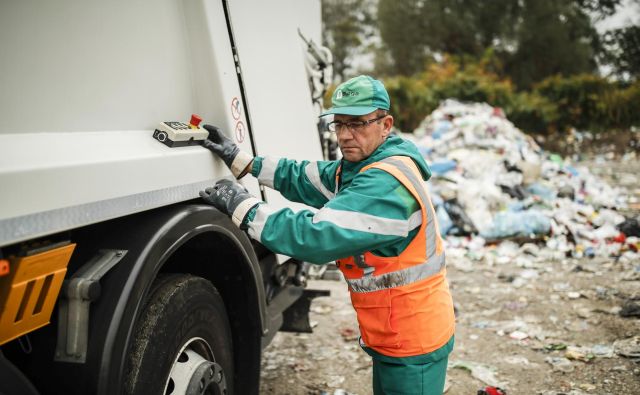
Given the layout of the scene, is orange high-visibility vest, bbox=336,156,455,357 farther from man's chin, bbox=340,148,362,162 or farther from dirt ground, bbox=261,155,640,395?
dirt ground, bbox=261,155,640,395

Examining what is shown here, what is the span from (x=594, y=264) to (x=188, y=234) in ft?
17.9

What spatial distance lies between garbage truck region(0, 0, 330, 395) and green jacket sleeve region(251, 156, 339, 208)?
11cm

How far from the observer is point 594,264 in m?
5.84

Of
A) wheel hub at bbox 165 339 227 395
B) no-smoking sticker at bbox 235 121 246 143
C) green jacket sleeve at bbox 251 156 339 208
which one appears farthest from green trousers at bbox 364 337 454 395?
no-smoking sticker at bbox 235 121 246 143

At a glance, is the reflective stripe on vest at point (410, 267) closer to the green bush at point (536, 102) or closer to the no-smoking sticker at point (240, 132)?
the no-smoking sticker at point (240, 132)

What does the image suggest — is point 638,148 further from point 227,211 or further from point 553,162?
point 227,211

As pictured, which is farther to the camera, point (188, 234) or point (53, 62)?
point (188, 234)

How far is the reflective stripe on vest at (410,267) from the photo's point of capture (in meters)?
1.98

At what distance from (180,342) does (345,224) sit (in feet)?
2.22

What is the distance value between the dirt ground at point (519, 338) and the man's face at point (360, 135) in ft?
5.63

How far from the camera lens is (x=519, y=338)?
4066 millimetres

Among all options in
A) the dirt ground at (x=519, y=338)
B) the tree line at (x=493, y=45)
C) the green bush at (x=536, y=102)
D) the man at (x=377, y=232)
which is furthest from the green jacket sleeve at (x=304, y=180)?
the tree line at (x=493, y=45)

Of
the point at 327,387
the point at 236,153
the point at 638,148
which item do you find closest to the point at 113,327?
the point at 236,153

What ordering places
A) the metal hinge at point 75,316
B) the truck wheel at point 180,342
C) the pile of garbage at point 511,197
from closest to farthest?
1. the metal hinge at point 75,316
2. the truck wheel at point 180,342
3. the pile of garbage at point 511,197
